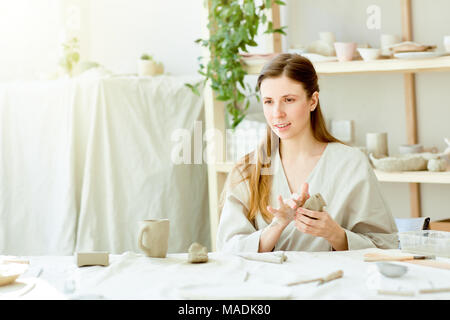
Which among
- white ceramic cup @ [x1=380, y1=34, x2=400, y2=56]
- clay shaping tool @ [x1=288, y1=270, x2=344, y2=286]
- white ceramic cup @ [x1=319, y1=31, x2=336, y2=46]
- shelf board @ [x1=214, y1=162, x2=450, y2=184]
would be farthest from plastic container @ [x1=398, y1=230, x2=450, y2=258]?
white ceramic cup @ [x1=319, y1=31, x2=336, y2=46]

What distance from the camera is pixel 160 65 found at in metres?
3.35

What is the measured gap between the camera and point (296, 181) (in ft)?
6.13

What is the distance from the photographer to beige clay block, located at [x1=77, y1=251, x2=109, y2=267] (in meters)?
1.43

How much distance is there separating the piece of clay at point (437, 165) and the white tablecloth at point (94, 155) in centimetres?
120

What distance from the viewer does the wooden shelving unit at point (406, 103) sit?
8.63 ft

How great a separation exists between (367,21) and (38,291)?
2.34 metres

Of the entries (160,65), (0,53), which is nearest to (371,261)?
(160,65)

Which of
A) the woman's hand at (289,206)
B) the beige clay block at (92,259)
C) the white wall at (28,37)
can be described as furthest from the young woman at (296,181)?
the white wall at (28,37)

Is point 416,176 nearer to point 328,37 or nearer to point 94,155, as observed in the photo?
point 328,37

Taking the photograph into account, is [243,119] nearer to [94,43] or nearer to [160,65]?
[160,65]

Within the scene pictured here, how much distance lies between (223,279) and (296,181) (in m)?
0.62

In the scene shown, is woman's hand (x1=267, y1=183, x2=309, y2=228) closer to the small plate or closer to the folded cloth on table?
the folded cloth on table

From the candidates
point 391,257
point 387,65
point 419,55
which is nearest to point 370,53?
point 387,65

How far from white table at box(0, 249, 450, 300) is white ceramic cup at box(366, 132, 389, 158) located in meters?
1.41
